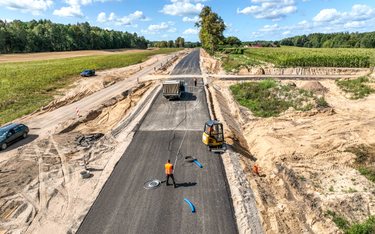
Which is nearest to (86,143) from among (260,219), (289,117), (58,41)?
(260,219)

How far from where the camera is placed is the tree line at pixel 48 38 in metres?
90.9

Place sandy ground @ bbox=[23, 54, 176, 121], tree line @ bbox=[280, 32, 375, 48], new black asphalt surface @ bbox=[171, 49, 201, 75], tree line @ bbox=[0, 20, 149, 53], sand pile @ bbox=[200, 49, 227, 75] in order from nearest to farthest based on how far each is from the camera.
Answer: sandy ground @ bbox=[23, 54, 176, 121] < new black asphalt surface @ bbox=[171, 49, 201, 75] < sand pile @ bbox=[200, 49, 227, 75] < tree line @ bbox=[280, 32, 375, 48] < tree line @ bbox=[0, 20, 149, 53]

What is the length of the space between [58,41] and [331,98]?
126539 mm

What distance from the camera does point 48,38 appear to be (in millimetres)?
101625

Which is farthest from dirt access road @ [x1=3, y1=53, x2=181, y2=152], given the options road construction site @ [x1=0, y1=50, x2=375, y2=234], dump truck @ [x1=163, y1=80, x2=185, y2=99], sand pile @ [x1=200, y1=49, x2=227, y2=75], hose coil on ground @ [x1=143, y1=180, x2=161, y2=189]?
sand pile @ [x1=200, y1=49, x2=227, y2=75]

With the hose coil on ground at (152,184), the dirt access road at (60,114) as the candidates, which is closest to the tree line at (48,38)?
the dirt access road at (60,114)

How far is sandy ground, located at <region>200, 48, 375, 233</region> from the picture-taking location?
33.3 feet

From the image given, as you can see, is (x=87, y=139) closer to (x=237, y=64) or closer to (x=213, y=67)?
(x=237, y=64)

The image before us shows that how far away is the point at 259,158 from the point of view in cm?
1650

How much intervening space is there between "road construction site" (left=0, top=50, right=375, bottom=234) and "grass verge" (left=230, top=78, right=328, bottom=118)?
2.16 meters

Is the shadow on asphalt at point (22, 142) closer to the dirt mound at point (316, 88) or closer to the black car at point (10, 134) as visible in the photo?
the black car at point (10, 134)

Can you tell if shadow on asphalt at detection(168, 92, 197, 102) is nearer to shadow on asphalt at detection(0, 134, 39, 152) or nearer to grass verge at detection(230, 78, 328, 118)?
grass verge at detection(230, 78, 328, 118)

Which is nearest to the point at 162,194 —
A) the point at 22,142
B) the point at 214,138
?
the point at 214,138

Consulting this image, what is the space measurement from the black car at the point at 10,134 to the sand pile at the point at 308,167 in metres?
19.5
